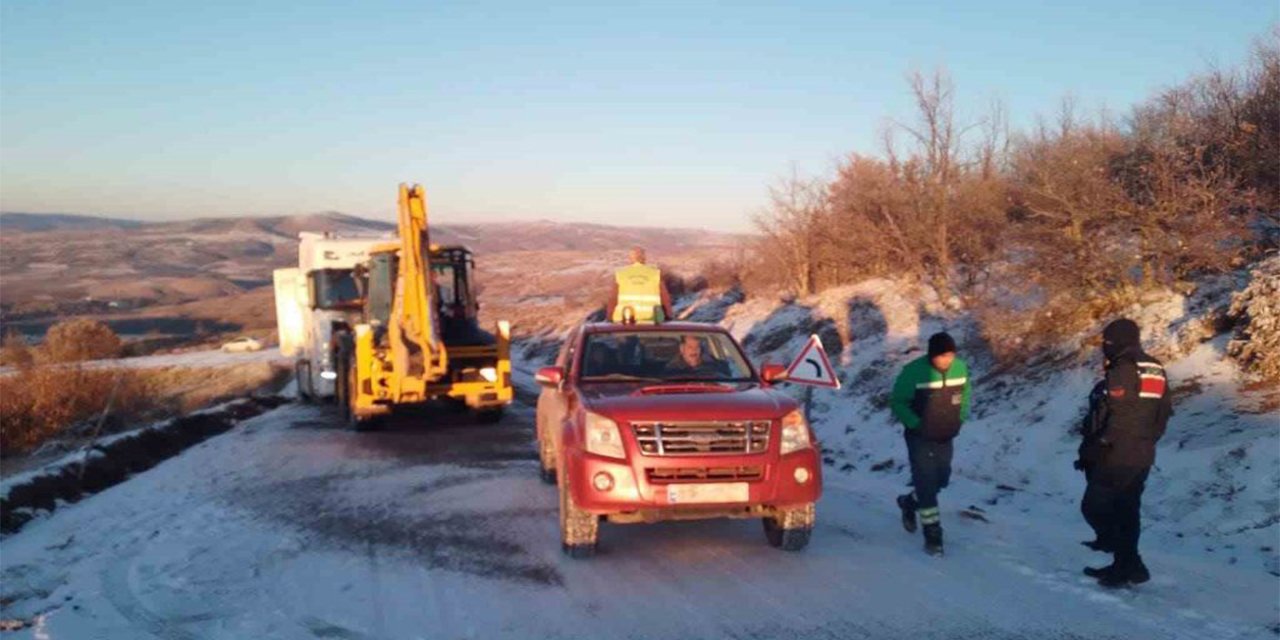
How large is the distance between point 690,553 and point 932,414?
6.86 feet

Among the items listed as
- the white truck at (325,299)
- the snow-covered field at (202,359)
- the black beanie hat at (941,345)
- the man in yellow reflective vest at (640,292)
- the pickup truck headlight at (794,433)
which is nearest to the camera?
the pickup truck headlight at (794,433)

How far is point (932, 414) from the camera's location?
8.09 m

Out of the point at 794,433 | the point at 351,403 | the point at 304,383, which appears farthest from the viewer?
the point at 304,383

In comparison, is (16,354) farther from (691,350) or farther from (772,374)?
(772,374)

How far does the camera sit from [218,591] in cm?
775

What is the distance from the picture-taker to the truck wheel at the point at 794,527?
8.09 metres

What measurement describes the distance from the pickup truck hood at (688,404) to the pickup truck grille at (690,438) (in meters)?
0.05

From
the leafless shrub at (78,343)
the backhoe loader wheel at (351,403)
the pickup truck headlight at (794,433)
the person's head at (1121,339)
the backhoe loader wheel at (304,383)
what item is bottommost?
the leafless shrub at (78,343)

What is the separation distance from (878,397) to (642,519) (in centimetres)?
847

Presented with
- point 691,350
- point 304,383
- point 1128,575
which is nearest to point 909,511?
point 1128,575

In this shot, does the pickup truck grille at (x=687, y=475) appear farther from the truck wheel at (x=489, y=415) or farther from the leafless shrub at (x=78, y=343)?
the leafless shrub at (x=78, y=343)

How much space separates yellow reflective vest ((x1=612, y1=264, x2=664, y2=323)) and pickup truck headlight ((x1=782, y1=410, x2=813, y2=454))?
25.9 ft

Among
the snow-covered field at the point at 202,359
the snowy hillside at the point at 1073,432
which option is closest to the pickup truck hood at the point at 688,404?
the snowy hillside at the point at 1073,432

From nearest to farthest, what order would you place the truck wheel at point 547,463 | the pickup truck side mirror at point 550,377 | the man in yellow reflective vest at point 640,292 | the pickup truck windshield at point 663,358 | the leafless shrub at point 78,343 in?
the pickup truck windshield at point 663,358 < the pickup truck side mirror at point 550,377 < the truck wheel at point 547,463 < the man in yellow reflective vest at point 640,292 < the leafless shrub at point 78,343
